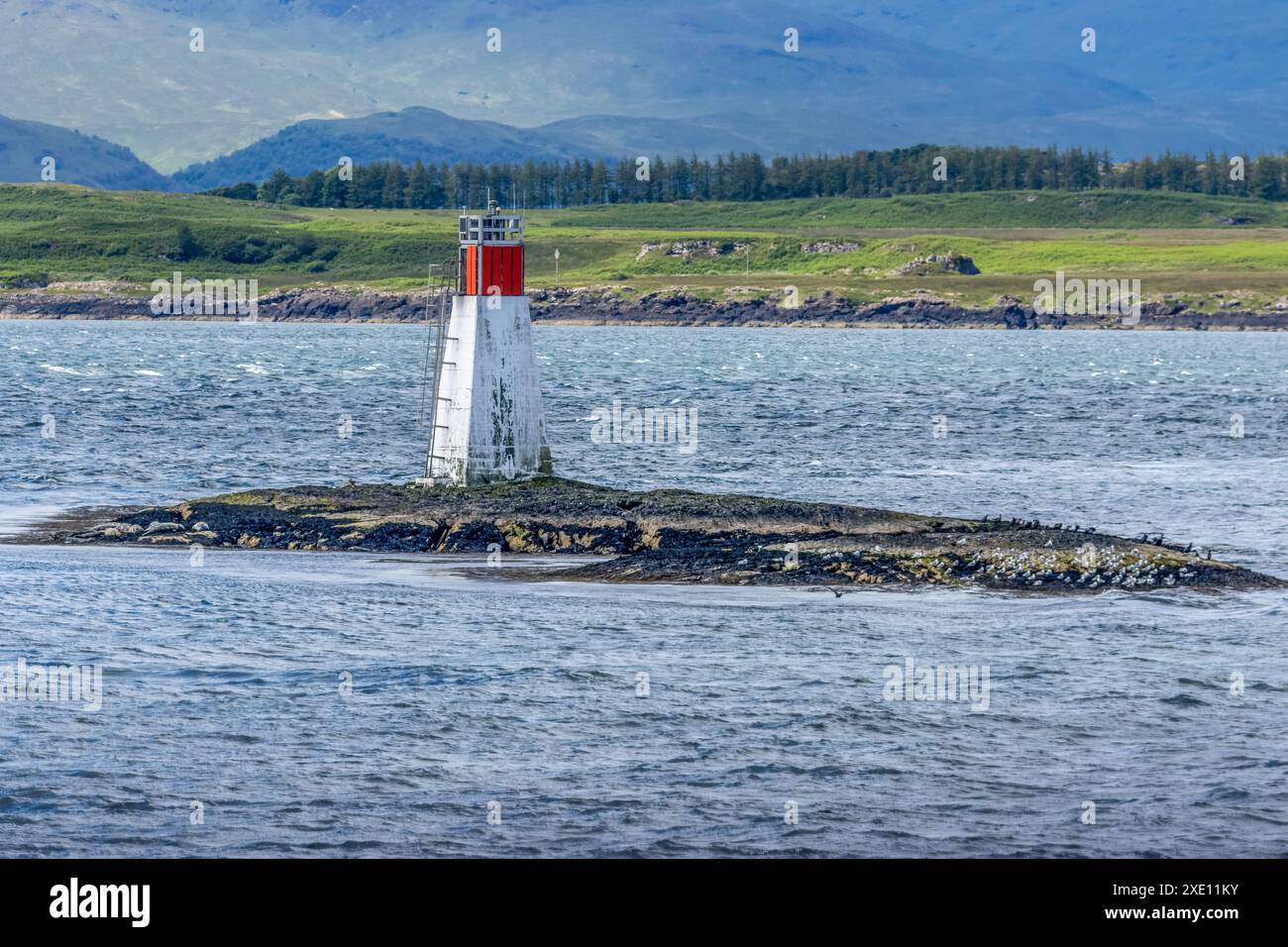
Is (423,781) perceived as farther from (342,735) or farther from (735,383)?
(735,383)

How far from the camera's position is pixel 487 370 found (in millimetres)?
41656

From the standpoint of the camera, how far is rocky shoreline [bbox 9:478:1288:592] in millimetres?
35844

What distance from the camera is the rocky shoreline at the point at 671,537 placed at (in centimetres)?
3584

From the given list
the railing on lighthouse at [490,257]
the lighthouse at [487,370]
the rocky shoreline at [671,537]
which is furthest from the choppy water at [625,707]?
the railing on lighthouse at [490,257]

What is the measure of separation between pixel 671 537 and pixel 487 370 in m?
6.21

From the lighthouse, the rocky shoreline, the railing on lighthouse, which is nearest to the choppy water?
the rocky shoreline

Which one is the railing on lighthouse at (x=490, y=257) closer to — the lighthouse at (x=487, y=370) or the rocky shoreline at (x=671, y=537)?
the lighthouse at (x=487, y=370)

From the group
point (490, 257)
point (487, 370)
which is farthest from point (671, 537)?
point (490, 257)

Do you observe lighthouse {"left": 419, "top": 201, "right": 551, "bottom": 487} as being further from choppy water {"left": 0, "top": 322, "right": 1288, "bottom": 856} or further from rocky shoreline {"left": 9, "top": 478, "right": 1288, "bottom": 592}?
choppy water {"left": 0, "top": 322, "right": 1288, "bottom": 856}

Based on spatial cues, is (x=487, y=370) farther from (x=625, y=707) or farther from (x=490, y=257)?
(x=625, y=707)

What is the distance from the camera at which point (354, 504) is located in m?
42.5

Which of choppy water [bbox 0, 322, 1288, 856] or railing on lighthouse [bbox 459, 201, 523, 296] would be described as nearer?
choppy water [bbox 0, 322, 1288, 856]

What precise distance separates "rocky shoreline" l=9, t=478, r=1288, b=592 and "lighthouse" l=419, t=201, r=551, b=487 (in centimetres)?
70
